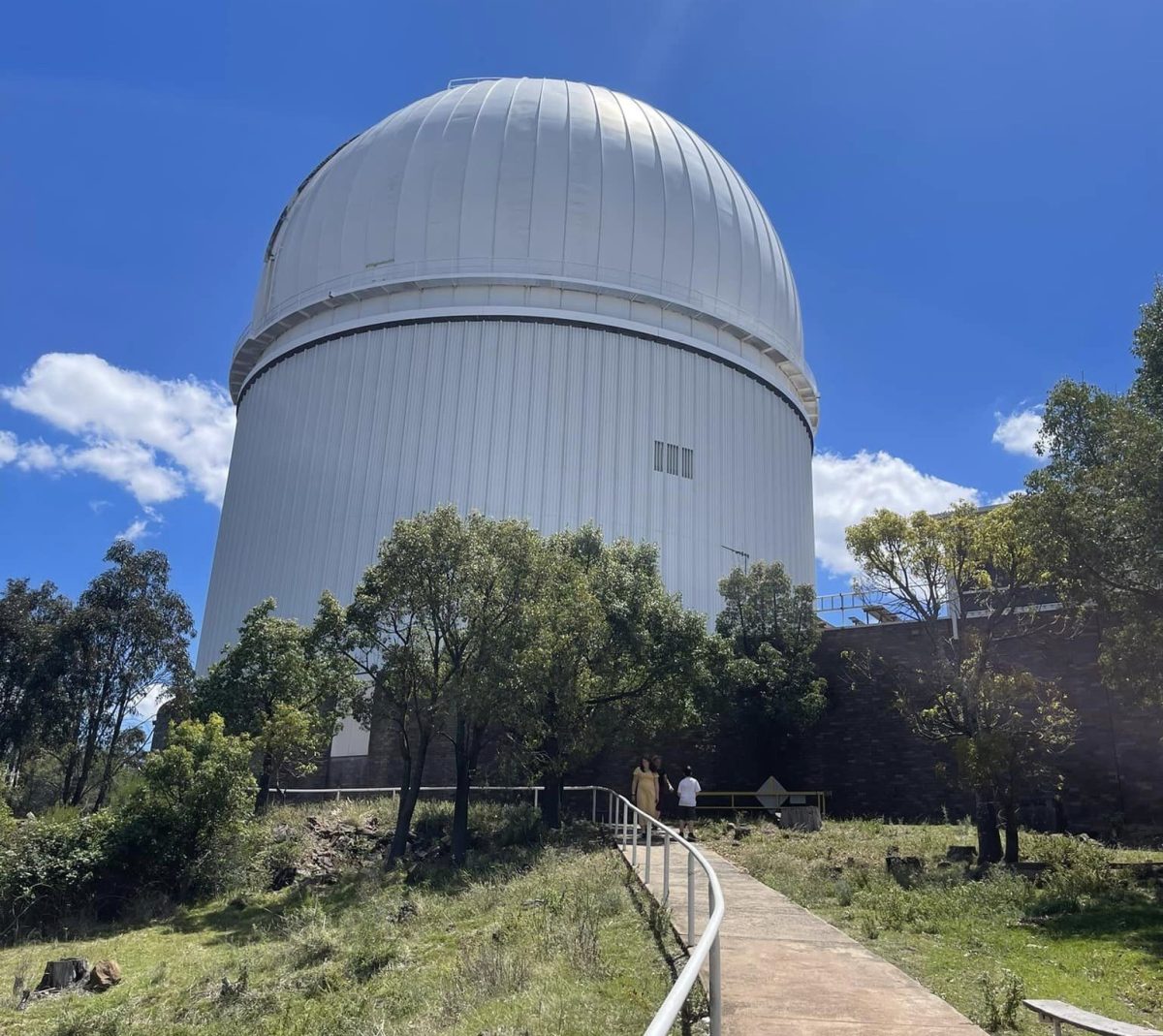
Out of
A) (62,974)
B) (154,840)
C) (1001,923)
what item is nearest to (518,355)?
(154,840)

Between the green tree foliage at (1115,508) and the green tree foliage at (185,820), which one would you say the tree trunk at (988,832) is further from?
the green tree foliage at (185,820)

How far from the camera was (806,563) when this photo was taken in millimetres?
37062

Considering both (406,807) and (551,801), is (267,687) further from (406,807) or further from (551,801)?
(551,801)

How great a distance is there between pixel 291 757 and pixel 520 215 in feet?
61.4

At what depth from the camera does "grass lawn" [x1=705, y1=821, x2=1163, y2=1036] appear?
7.38m

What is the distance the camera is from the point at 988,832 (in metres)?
15.1

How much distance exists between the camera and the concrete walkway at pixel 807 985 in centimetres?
596

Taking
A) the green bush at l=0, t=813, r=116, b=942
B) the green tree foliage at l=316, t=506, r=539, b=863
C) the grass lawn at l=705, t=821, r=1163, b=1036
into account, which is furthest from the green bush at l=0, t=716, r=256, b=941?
the grass lawn at l=705, t=821, r=1163, b=1036

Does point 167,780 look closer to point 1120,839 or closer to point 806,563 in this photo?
point 1120,839

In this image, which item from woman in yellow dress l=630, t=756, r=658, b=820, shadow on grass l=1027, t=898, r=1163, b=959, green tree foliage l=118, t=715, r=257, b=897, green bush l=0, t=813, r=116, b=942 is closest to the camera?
shadow on grass l=1027, t=898, r=1163, b=959

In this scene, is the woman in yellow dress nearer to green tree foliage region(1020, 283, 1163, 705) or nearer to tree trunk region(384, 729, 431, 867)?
tree trunk region(384, 729, 431, 867)

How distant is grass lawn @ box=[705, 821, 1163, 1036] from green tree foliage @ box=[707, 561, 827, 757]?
345 inches

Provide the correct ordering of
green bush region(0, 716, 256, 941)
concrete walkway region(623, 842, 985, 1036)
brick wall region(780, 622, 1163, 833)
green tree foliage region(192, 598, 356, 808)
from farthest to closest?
green tree foliage region(192, 598, 356, 808)
brick wall region(780, 622, 1163, 833)
green bush region(0, 716, 256, 941)
concrete walkway region(623, 842, 985, 1036)

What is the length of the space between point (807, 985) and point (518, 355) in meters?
26.5
